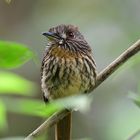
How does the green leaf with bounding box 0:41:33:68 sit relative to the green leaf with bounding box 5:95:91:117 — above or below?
above

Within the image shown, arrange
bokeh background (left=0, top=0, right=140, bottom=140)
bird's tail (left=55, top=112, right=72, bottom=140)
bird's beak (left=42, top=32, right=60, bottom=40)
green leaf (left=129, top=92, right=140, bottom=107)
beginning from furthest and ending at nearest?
bokeh background (left=0, top=0, right=140, bottom=140) < bird's tail (left=55, top=112, right=72, bottom=140) < bird's beak (left=42, top=32, right=60, bottom=40) < green leaf (left=129, top=92, right=140, bottom=107)

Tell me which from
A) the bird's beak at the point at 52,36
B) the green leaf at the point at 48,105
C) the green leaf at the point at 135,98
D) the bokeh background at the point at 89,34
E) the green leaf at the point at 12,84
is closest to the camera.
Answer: the green leaf at the point at 48,105

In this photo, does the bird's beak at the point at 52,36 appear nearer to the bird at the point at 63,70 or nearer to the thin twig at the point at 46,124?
the bird at the point at 63,70

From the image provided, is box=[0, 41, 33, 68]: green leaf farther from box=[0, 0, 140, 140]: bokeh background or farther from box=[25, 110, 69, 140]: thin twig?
box=[0, 0, 140, 140]: bokeh background

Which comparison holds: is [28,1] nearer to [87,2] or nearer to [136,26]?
[87,2]

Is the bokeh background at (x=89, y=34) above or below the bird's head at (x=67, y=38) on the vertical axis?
below

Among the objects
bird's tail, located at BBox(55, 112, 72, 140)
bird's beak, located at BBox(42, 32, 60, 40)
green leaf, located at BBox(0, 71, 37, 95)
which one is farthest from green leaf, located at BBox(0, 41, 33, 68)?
bird's tail, located at BBox(55, 112, 72, 140)

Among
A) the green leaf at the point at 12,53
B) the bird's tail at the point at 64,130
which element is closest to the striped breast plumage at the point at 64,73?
the bird's tail at the point at 64,130
